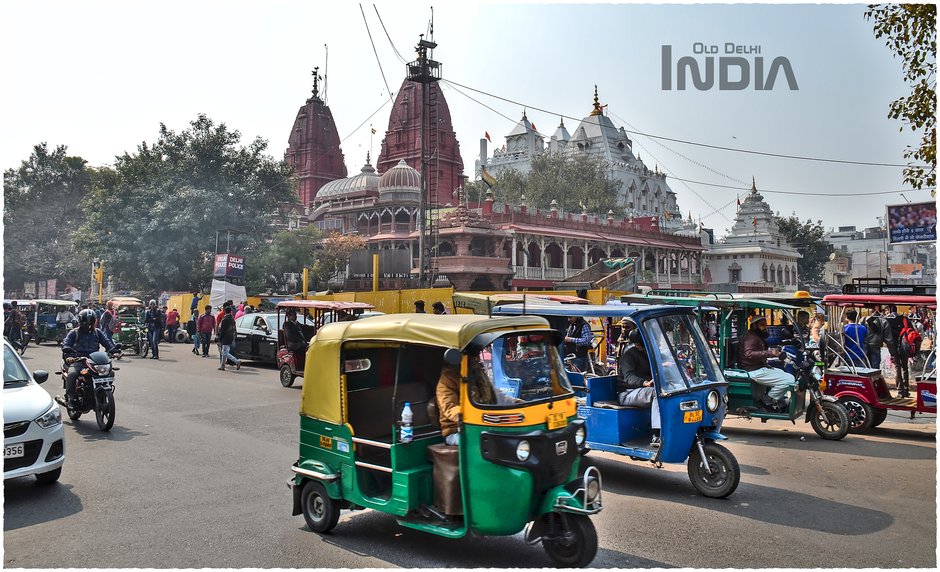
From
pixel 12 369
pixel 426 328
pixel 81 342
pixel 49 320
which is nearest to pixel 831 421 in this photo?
pixel 426 328

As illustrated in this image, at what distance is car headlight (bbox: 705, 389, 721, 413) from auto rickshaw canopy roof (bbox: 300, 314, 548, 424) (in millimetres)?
2505

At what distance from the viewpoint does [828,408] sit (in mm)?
9188

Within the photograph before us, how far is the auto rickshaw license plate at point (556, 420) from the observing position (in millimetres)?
4578

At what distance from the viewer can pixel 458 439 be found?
4.51 metres

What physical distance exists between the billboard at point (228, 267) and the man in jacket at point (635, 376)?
2565 centimetres

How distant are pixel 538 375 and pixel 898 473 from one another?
5.19 meters

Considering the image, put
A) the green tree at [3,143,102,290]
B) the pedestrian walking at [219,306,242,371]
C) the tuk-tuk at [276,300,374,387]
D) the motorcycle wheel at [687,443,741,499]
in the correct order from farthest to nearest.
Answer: the green tree at [3,143,102,290] → the pedestrian walking at [219,306,242,371] → the tuk-tuk at [276,300,374,387] → the motorcycle wheel at [687,443,741,499]

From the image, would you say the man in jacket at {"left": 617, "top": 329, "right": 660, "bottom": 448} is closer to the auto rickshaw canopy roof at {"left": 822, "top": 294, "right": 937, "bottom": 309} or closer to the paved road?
the paved road

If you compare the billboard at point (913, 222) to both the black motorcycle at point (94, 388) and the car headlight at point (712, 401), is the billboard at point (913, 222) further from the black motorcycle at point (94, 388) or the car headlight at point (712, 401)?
the black motorcycle at point (94, 388)

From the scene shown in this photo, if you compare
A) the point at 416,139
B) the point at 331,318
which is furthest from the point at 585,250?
the point at 331,318

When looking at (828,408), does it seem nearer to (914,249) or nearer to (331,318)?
(331,318)

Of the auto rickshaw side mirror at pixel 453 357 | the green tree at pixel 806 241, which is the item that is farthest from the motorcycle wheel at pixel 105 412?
the green tree at pixel 806 241

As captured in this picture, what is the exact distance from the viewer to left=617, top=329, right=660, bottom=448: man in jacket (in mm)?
6805

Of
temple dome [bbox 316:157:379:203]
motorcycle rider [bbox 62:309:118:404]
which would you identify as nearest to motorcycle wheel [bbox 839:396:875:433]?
motorcycle rider [bbox 62:309:118:404]
